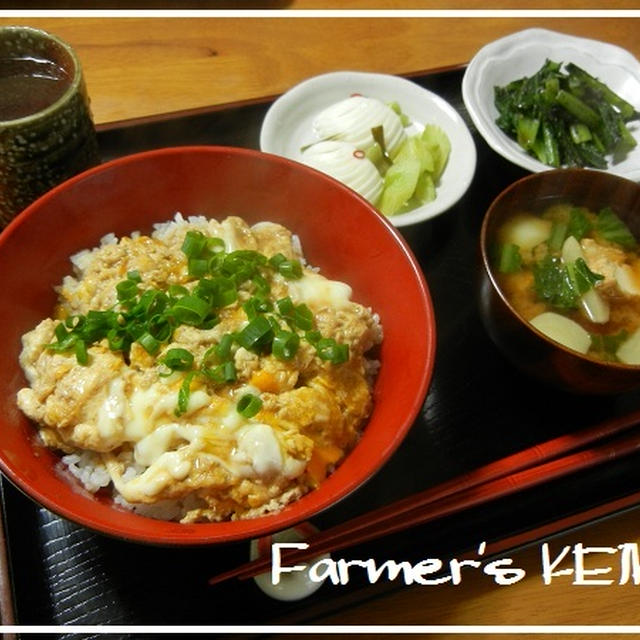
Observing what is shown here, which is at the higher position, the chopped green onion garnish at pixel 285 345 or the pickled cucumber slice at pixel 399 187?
the chopped green onion garnish at pixel 285 345


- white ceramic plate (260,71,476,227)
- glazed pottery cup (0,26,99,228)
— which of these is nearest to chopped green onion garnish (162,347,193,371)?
glazed pottery cup (0,26,99,228)

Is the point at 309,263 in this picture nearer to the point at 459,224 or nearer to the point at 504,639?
the point at 459,224

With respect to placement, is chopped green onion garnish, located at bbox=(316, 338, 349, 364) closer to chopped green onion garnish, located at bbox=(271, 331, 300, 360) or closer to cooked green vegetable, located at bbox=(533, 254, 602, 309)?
chopped green onion garnish, located at bbox=(271, 331, 300, 360)

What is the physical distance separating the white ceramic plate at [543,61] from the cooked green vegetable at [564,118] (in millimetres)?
55

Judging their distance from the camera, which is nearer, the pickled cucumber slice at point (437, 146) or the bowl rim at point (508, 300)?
the bowl rim at point (508, 300)

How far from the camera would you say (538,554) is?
5.52 ft

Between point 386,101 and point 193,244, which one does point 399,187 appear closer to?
point 386,101

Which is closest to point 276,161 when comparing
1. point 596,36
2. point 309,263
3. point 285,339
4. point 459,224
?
point 309,263

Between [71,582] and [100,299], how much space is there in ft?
2.05

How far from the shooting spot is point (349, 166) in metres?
2.16

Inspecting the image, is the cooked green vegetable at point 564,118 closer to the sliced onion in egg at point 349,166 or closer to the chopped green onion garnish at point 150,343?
the sliced onion in egg at point 349,166

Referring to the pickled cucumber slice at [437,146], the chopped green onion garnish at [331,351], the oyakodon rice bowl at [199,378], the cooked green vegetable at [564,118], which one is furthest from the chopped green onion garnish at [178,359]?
the cooked green vegetable at [564,118]

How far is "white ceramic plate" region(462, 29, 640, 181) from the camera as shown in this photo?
245cm

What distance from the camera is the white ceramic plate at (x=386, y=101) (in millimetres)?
2182
